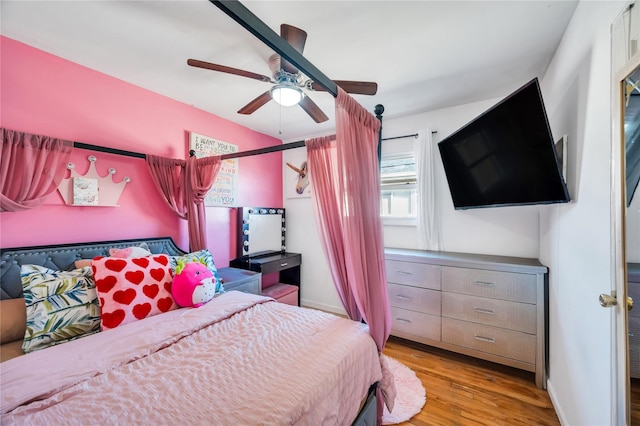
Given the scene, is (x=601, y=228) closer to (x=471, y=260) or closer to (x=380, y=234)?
(x=380, y=234)

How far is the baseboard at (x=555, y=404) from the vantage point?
1560mm

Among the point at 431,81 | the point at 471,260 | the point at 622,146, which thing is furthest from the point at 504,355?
the point at 431,81

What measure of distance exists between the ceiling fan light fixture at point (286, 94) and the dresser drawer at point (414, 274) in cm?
183

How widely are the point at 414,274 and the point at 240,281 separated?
5.66ft

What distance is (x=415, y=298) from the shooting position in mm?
2473

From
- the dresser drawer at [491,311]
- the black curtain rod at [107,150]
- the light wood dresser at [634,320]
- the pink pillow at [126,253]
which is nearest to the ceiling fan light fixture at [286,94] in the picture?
the black curtain rod at [107,150]

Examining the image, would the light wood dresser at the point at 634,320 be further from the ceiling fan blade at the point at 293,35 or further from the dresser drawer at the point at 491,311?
the ceiling fan blade at the point at 293,35

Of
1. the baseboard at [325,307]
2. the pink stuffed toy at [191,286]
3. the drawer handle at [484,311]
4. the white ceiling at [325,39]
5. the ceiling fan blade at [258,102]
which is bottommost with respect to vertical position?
the baseboard at [325,307]

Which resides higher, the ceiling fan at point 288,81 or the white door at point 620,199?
the ceiling fan at point 288,81

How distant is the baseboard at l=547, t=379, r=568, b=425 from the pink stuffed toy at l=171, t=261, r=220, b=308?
8.15 feet

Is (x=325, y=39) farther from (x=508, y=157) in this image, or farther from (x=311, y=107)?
(x=508, y=157)

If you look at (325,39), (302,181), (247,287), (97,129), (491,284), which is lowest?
(247,287)

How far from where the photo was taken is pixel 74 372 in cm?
104

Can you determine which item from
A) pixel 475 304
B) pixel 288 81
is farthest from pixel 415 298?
pixel 288 81
